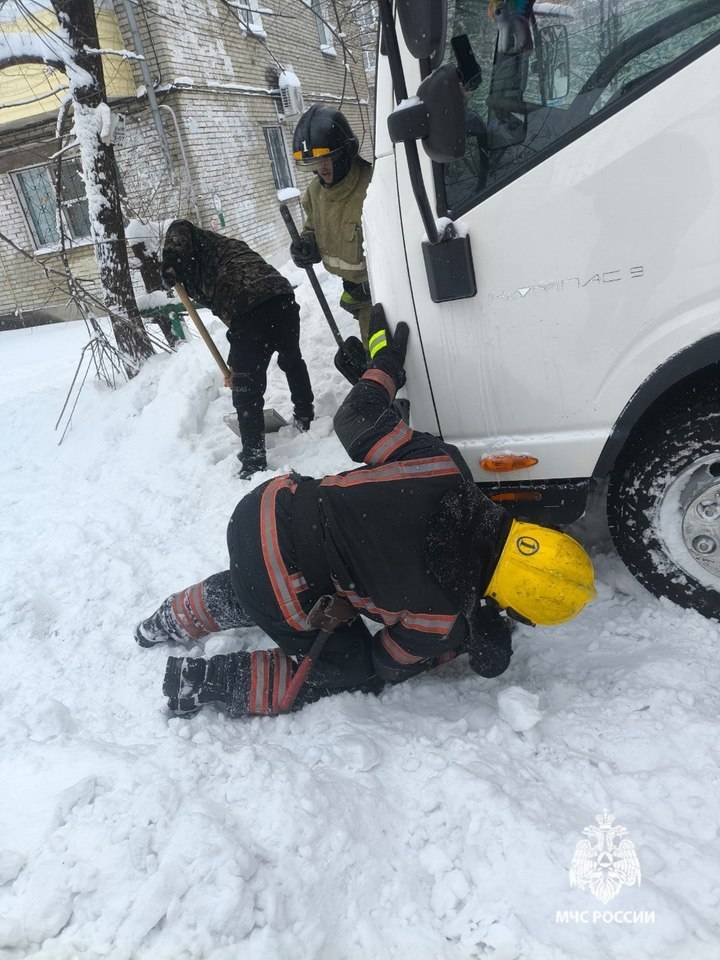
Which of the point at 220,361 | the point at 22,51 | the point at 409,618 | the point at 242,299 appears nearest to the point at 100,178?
the point at 22,51

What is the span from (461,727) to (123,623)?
1.66 meters

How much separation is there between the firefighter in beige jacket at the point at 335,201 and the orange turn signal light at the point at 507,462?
5.99ft

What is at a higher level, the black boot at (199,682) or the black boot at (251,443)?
the black boot at (251,443)

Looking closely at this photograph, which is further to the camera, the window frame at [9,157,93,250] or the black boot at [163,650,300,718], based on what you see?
the window frame at [9,157,93,250]

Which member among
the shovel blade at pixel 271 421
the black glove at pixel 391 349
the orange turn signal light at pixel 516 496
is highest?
the black glove at pixel 391 349

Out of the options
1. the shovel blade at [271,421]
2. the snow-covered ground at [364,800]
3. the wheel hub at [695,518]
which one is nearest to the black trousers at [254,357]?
the shovel blade at [271,421]

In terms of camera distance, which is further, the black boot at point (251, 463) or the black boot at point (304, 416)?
the black boot at point (304, 416)

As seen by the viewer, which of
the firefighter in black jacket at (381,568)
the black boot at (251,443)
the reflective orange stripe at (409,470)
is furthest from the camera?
the black boot at (251,443)

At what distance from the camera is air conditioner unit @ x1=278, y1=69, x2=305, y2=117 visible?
11.3 m

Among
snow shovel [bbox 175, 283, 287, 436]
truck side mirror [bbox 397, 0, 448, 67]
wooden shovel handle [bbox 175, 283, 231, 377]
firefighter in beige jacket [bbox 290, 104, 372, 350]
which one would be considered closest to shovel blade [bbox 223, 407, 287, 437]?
snow shovel [bbox 175, 283, 287, 436]

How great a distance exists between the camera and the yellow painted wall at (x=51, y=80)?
845cm

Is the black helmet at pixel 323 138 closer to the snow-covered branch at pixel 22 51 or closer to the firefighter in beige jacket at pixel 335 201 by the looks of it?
the firefighter in beige jacket at pixel 335 201

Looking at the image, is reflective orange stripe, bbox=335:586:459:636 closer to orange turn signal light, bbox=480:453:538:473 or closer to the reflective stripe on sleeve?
orange turn signal light, bbox=480:453:538:473

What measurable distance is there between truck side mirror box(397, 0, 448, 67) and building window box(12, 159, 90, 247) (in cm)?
978
